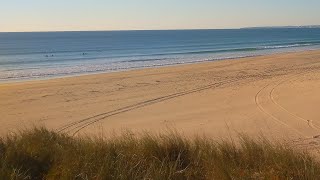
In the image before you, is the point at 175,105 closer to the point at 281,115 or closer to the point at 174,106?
the point at 174,106

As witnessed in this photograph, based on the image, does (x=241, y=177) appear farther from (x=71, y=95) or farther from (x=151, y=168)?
(x=71, y=95)

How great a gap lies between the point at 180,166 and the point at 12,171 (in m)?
1.96

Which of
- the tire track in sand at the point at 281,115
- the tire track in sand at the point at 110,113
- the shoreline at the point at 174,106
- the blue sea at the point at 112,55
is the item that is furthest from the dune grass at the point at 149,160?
the blue sea at the point at 112,55

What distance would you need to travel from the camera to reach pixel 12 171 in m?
5.08

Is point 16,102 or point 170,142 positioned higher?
point 170,142

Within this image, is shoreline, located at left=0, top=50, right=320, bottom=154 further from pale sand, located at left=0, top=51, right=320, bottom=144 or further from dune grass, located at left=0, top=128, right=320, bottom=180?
dune grass, located at left=0, top=128, right=320, bottom=180

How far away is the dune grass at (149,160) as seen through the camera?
504 cm

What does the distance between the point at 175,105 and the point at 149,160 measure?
9.09 meters

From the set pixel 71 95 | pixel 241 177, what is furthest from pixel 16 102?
pixel 241 177

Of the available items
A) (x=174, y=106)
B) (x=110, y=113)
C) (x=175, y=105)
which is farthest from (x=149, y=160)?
(x=175, y=105)

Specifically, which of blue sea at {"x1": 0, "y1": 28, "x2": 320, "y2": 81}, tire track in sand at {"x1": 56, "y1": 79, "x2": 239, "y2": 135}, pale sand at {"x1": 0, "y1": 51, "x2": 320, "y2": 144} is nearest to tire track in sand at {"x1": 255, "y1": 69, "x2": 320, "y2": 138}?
pale sand at {"x1": 0, "y1": 51, "x2": 320, "y2": 144}

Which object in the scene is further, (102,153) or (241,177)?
(102,153)

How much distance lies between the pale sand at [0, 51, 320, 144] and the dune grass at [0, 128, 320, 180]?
9.98ft

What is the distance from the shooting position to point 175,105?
14742mm
